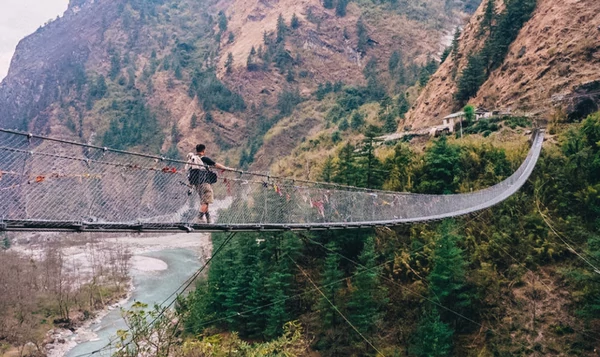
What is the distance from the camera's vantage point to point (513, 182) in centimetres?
1030

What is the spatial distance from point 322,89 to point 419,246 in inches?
1826

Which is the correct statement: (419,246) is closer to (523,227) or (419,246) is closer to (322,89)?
(523,227)

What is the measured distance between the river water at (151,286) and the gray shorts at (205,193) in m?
14.0

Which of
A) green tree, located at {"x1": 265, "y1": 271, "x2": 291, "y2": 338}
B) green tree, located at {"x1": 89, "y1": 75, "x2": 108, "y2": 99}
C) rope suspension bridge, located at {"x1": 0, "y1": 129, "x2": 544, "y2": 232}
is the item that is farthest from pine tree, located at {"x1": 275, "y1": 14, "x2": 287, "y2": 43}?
rope suspension bridge, located at {"x1": 0, "y1": 129, "x2": 544, "y2": 232}

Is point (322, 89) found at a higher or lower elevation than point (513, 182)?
higher

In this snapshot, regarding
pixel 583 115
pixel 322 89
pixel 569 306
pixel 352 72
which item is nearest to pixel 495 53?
pixel 583 115

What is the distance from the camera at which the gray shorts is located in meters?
4.17

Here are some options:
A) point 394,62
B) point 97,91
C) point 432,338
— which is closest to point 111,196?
point 432,338

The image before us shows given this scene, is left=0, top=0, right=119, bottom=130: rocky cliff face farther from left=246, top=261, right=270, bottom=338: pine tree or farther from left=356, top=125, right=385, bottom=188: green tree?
left=356, top=125, right=385, bottom=188: green tree

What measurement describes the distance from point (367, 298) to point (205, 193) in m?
8.89

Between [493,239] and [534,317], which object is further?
[493,239]

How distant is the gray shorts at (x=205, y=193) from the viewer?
164 inches

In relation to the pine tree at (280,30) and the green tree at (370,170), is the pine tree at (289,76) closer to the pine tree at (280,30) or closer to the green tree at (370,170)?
the pine tree at (280,30)

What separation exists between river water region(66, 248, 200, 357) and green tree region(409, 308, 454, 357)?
1084 centimetres
